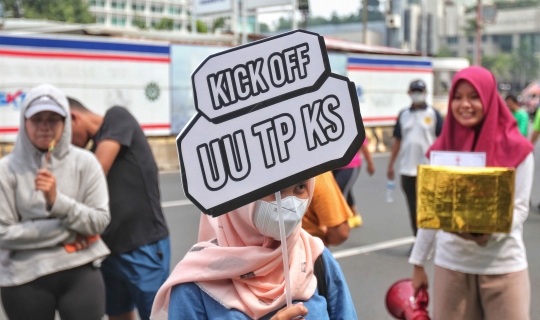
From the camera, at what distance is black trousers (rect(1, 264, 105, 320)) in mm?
3168

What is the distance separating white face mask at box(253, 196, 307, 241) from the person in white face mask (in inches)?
211

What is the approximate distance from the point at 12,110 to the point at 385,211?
7286 mm

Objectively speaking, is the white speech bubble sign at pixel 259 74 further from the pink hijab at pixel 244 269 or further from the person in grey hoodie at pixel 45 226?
the person in grey hoodie at pixel 45 226

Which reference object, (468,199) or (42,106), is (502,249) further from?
(42,106)

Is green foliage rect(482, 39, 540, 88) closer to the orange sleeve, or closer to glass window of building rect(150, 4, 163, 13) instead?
glass window of building rect(150, 4, 163, 13)

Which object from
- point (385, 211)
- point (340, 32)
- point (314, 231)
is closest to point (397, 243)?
point (385, 211)

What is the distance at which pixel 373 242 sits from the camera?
7.89 m

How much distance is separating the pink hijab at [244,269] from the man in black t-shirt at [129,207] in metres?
1.58

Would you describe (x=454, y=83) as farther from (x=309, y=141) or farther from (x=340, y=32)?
(x=340, y=32)

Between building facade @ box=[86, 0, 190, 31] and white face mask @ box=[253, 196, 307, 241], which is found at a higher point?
building facade @ box=[86, 0, 190, 31]

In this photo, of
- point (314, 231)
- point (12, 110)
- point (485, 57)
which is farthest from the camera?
point (485, 57)

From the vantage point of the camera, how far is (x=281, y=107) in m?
1.97

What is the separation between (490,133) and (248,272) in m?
1.68

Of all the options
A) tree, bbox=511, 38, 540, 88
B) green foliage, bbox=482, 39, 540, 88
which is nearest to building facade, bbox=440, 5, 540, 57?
tree, bbox=511, 38, 540, 88
